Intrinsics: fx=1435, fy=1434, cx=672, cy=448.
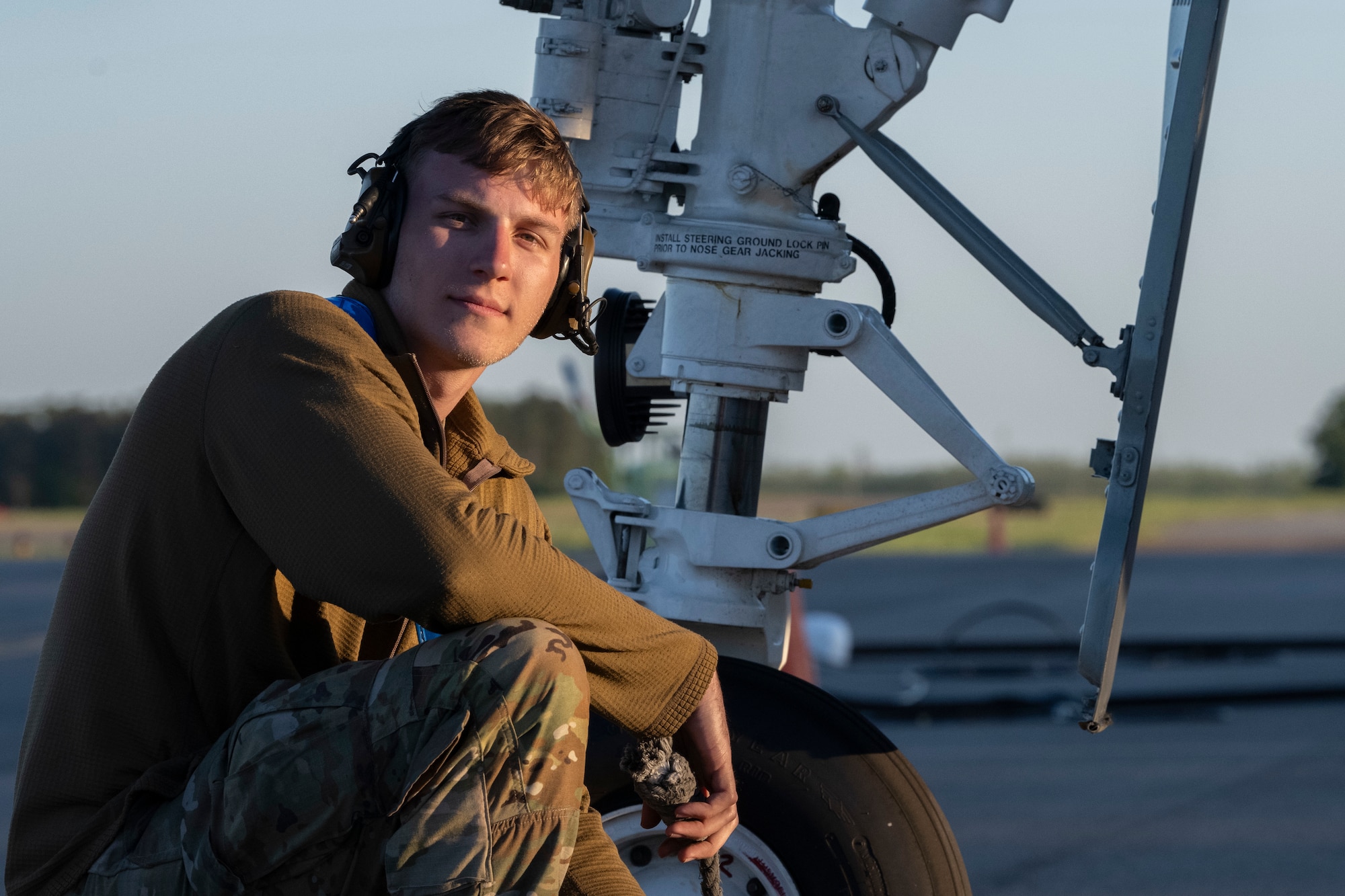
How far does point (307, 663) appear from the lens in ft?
6.48

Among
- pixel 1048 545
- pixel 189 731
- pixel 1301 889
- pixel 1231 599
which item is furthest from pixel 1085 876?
pixel 1048 545

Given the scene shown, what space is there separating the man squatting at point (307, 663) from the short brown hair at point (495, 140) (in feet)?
1.10

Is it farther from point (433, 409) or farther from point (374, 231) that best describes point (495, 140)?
point (433, 409)

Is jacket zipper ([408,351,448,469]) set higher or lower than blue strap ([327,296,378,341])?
lower

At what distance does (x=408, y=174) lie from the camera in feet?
6.86

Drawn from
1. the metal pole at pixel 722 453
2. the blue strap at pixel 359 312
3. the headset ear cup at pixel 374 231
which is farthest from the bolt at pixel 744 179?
the blue strap at pixel 359 312

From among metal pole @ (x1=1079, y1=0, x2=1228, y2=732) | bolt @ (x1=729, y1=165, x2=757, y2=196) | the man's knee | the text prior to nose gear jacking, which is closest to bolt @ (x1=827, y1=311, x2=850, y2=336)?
the text prior to nose gear jacking

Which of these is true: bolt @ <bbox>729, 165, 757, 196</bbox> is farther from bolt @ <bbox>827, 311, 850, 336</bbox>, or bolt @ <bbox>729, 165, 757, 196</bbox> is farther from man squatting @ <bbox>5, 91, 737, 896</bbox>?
man squatting @ <bbox>5, 91, 737, 896</bbox>

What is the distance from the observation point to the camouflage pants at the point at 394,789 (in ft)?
5.56

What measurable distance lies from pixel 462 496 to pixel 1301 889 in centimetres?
305

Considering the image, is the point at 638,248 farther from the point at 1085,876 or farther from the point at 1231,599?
the point at 1231,599

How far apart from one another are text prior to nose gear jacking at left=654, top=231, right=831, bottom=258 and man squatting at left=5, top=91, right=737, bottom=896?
919 mm

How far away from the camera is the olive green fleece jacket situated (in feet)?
5.51

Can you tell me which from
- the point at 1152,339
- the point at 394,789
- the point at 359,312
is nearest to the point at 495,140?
the point at 359,312
